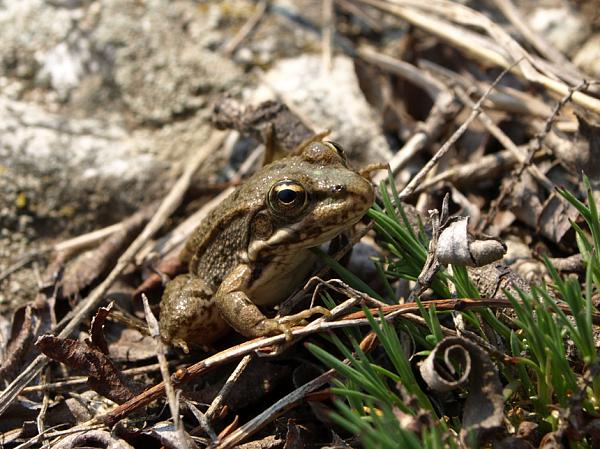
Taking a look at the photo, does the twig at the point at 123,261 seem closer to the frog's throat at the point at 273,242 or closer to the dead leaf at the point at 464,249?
the frog's throat at the point at 273,242

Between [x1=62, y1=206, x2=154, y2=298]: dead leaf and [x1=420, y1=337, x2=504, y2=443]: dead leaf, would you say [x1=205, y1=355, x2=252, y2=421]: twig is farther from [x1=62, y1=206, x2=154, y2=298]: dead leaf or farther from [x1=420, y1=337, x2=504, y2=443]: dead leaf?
[x1=62, y1=206, x2=154, y2=298]: dead leaf

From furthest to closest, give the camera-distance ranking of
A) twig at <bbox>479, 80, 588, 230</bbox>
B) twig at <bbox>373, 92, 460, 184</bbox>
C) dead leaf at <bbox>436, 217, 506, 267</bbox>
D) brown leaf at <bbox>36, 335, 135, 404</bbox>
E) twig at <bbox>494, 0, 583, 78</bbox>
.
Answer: twig at <bbox>494, 0, 583, 78</bbox>, twig at <bbox>373, 92, 460, 184</bbox>, twig at <bbox>479, 80, 588, 230</bbox>, brown leaf at <bbox>36, 335, 135, 404</bbox>, dead leaf at <bbox>436, 217, 506, 267</bbox>

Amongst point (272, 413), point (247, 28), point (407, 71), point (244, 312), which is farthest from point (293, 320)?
point (247, 28)

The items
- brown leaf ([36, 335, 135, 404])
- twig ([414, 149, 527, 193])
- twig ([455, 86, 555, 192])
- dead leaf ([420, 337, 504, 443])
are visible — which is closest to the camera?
dead leaf ([420, 337, 504, 443])

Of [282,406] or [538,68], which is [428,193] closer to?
[538,68]

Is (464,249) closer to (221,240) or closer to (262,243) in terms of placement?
(262,243)

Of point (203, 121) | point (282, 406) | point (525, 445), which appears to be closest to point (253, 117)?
point (203, 121)

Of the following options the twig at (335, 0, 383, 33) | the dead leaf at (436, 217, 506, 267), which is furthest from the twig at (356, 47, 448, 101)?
the dead leaf at (436, 217, 506, 267)
